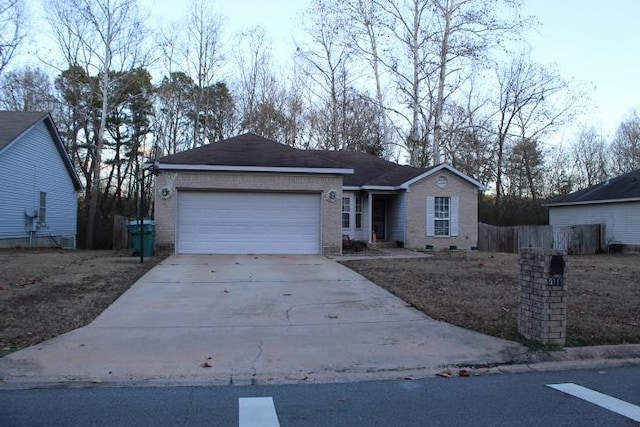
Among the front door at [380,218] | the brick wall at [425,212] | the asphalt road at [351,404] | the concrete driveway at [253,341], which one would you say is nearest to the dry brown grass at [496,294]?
the concrete driveway at [253,341]

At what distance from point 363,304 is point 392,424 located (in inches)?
205

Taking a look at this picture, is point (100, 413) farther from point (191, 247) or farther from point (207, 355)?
point (191, 247)

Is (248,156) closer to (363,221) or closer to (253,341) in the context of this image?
(363,221)

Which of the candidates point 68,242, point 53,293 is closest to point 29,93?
point 68,242

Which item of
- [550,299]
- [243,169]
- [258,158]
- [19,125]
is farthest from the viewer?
[19,125]

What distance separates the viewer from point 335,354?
22.6 ft

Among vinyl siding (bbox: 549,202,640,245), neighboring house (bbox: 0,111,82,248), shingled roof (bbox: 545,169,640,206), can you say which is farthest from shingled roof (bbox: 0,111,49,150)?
vinyl siding (bbox: 549,202,640,245)

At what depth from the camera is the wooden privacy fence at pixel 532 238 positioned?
88.2ft

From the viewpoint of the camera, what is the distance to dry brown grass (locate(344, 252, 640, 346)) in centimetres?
792

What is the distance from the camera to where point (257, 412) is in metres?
4.95

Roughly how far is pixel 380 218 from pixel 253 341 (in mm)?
19309

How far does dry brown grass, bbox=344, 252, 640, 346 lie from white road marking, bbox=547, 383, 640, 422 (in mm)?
1599

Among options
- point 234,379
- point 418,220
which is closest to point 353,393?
point 234,379

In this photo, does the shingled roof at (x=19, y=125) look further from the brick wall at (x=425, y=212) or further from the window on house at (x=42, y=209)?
the brick wall at (x=425, y=212)
